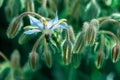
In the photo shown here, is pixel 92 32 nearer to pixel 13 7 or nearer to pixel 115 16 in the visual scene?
pixel 115 16

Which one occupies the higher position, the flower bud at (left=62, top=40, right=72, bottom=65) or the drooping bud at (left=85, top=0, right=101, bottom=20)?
the drooping bud at (left=85, top=0, right=101, bottom=20)

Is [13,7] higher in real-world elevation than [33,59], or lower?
higher

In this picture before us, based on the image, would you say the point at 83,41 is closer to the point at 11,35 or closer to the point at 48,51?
the point at 48,51

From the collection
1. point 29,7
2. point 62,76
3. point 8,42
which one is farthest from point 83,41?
point 8,42

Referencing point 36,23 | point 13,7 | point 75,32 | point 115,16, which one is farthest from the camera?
point 75,32

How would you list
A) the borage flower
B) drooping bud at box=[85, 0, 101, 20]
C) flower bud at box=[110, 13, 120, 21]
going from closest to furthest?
the borage flower < flower bud at box=[110, 13, 120, 21] < drooping bud at box=[85, 0, 101, 20]

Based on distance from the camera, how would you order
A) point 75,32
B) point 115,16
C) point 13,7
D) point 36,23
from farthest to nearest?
point 75,32 → point 13,7 → point 115,16 → point 36,23

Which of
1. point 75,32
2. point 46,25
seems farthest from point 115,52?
point 75,32

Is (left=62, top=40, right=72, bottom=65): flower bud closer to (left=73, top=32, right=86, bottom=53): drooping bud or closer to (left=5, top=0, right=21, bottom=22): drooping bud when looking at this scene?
(left=73, top=32, right=86, bottom=53): drooping bud

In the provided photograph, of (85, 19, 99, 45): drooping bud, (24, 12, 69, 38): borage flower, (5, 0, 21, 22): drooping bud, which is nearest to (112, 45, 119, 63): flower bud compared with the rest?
(85, 19, 99, 45): drooping bud
